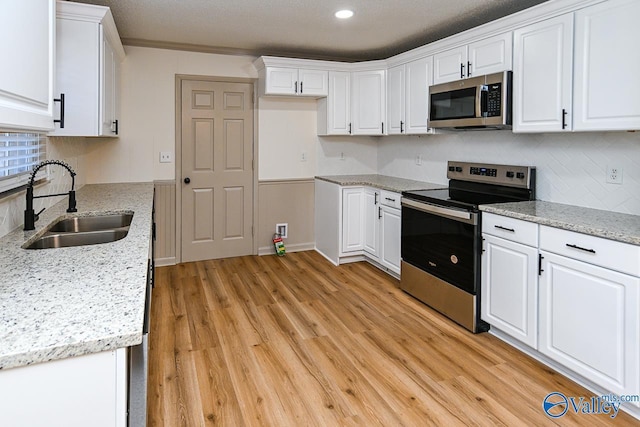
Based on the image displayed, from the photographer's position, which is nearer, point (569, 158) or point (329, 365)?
point (329, 365)

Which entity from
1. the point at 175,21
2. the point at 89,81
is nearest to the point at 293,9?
the point at 175,21

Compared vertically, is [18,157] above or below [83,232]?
above

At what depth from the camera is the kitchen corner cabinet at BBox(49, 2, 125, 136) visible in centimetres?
253

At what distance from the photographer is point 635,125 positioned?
214 centimetres

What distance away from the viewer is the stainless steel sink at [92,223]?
7.97 ft

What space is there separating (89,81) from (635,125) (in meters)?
3.12

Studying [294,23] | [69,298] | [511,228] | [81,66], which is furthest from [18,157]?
[511,228]

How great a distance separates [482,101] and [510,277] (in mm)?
1285

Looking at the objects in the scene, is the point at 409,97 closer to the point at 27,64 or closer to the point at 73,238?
the point at 73,238

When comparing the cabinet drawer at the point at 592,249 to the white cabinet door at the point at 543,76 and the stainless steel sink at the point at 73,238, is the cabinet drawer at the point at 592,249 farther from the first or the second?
the stainless steel sink at the point at 73,238

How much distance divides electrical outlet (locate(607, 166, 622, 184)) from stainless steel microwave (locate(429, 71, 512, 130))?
0.69 meters

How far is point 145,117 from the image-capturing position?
14.1 feet

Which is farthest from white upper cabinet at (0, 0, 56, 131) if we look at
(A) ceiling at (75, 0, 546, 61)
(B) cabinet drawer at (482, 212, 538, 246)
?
(B) cabinet drawer at (482, 212, 538, 246)

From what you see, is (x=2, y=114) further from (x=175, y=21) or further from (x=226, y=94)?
(x=226, y=94)
